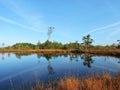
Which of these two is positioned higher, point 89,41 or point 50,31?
point 50,31

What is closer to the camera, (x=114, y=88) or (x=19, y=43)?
(x=114, y=88)

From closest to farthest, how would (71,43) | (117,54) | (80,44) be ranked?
(117,54), (80,44), (71,43)

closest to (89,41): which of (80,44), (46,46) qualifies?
(80,44)

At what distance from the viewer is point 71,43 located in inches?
2215

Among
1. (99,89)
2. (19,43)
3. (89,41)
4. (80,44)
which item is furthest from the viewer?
(19,43)

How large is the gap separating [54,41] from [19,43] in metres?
21.8

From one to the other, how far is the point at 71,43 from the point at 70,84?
162 feet

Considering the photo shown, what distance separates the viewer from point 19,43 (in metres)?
74.1

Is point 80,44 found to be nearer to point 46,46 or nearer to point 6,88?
point 46,46

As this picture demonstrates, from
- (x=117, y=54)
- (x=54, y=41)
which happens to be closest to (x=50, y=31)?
(x=54, y=41)

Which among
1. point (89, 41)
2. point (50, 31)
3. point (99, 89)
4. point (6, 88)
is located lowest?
point (6, 88)

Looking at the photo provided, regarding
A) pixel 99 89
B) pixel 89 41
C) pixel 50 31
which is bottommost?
pixel 99 89

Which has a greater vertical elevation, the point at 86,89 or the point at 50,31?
the point at 50,31

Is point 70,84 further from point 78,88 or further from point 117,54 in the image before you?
point 117,54
